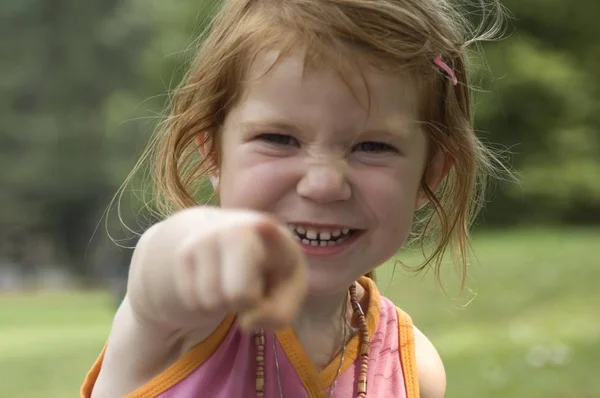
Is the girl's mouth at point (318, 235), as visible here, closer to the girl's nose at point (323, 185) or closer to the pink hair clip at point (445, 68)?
the girl's nose at point (323, 185)

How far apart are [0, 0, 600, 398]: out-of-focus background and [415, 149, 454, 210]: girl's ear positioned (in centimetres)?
24

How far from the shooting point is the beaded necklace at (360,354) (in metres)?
0.97

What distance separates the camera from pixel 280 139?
93 centimetres

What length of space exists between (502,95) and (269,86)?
28.5ft

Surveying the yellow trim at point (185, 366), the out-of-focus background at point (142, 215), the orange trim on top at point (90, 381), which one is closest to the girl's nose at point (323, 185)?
the yellow trim at point (185, 366)

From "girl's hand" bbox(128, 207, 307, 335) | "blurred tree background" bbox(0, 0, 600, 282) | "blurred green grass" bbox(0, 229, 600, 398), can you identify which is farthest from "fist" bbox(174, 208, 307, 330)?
"blurred tree background" bbox(0, 0, 600, 282)

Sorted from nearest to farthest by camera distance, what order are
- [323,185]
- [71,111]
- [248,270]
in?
[248,270] → [323,185] → [71,111]

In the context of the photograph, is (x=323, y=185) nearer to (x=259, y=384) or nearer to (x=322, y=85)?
(x=322, y=85)

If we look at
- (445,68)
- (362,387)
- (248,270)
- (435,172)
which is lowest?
(362,387)

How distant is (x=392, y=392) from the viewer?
1.10m

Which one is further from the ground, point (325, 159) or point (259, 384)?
point (325, 159)

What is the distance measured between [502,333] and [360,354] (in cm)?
271

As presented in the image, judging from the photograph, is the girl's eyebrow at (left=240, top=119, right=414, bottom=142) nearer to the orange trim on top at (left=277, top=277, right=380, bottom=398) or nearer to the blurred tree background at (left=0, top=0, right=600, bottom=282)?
the orange trim on top at (left=277, top=277, right=380, bottom=398)

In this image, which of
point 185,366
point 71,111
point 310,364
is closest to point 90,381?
point 185,366
